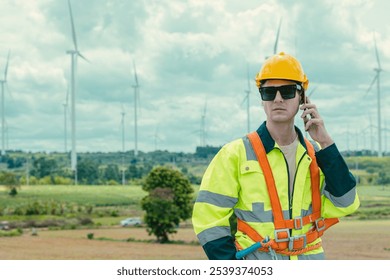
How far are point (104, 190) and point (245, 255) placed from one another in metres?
47.2

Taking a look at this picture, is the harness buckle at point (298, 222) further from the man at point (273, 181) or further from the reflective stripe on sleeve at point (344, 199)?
the reflective stripe on sleeve at point (344, 199)

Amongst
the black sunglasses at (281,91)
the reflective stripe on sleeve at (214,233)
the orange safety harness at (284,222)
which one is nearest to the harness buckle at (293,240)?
the orange safety harness at (284,222)

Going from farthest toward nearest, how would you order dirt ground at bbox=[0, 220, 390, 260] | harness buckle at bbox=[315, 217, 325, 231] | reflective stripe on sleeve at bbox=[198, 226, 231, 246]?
dirt ground at bbox=[0, 220, 390, 260], harness buckle at bbox=[315, 217, 325, 231], reflective stripe on sleeve at bbox=[198, 226, 231, 246]

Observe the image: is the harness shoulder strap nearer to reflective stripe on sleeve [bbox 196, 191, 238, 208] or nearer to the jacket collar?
the jacket collar

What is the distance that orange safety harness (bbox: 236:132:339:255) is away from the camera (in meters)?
4.93

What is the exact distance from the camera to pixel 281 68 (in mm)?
4961

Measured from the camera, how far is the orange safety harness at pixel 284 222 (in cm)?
493

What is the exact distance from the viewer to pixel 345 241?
37375 millimetres

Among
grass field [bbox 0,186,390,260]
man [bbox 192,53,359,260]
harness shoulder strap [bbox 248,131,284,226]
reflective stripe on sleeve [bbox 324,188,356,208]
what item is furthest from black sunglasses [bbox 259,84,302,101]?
grass field [bbox 0,186,390,260]

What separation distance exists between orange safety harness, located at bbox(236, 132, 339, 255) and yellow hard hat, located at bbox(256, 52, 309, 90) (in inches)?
18.1

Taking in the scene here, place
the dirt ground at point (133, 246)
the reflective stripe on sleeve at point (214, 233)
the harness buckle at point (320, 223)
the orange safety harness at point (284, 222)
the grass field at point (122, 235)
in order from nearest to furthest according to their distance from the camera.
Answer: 1. the reflective stripe on sleeve at point (214, 233)
2. the orange safety harness at point (284, 222)
3. the harness buckle at point (320, 223)
4. the dirt ground at point (133, 246)
5. the grass field at point (122, 235)
